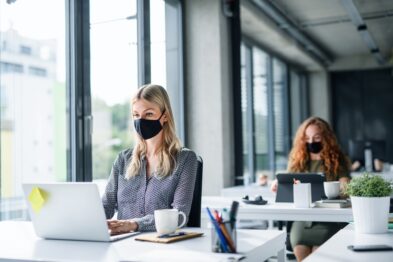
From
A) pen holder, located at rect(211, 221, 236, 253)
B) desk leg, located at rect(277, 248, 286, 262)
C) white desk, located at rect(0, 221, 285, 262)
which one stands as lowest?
desk leg, located at rect(277, 248, 286, 262)

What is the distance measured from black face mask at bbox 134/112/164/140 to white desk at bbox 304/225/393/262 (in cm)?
97

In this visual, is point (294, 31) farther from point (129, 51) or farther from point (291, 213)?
point (291, 213)

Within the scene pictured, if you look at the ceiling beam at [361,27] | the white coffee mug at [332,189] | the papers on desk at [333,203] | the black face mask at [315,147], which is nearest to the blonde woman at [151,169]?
the papers on desk at [333,203]

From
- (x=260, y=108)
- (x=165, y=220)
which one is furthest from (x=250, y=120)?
(x=165, y=220)

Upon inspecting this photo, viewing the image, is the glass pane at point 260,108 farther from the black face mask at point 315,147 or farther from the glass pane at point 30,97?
the glass pane at point 30,97

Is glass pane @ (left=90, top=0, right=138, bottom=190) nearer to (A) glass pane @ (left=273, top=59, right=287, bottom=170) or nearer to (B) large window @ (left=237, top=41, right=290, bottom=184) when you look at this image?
(B) large window @ (left=237, top=41, right=290, bottom=184)

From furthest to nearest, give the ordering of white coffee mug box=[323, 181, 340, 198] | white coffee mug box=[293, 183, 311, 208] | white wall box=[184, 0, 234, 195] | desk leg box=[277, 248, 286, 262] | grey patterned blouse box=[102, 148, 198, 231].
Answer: white wall box=[184, 0, 234, 195] → white coffee mug box=[323, 181, 340, 198] → white coffee mug box=[293, 183, 311, 208] → grey patterned blouse box=[102, 148, 198, 231] → desk leg box=[277, 248, 286, 262]

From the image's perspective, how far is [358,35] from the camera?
827cm

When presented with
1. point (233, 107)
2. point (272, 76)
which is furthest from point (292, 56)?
point (233, 107)

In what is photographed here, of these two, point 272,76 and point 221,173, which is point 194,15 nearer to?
point 221,173

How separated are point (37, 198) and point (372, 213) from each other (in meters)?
1.29

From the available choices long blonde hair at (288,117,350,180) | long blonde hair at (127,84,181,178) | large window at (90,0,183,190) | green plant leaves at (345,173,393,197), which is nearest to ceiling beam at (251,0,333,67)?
large window at (90,0,183,190)

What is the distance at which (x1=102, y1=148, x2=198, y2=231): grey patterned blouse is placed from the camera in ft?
7.85

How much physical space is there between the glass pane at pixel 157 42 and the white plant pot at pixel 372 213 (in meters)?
3.03
